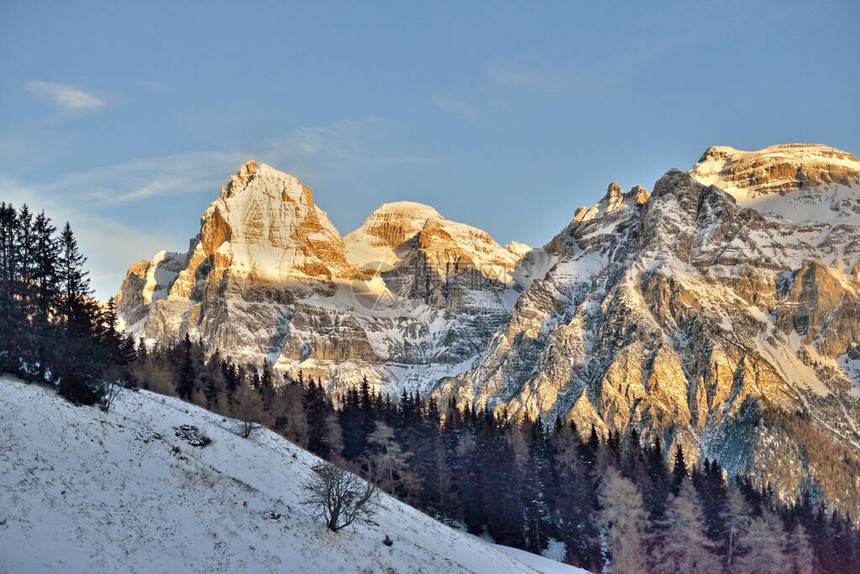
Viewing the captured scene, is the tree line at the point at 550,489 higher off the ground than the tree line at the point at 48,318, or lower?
lower

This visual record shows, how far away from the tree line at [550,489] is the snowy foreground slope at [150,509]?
915 inches

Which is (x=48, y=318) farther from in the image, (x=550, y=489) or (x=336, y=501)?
(x=550, y=489)

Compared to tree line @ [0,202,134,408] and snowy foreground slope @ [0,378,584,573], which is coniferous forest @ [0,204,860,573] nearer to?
tree line @ [0,202,134,408]

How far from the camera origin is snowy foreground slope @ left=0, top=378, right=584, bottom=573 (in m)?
37.1

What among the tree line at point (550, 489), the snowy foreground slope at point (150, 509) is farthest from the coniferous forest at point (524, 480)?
the snowy foreground slope at point (150, 509)

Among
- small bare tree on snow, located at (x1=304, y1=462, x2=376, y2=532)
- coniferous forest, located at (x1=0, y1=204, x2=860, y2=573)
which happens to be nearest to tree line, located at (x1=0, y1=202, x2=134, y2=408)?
coniferous forest, located at (x1=0, y1=204, x2=860, y2=573)

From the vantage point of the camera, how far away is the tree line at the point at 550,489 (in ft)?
275

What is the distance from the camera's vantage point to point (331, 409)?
10731 cm

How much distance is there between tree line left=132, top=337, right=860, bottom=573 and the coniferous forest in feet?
0.50

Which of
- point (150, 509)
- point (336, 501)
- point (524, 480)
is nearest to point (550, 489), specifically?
point (524, 480)

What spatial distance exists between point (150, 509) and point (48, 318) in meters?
24.7

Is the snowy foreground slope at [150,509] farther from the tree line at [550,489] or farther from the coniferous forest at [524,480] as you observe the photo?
the tree line at [550,489]

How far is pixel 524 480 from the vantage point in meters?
92.4

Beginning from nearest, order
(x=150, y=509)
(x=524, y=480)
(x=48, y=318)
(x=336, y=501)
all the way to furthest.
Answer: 1. (x=150, y=509)
2. (x=336, y=501)
3. (x=48, y=318)
4. (x=524, y=480)
